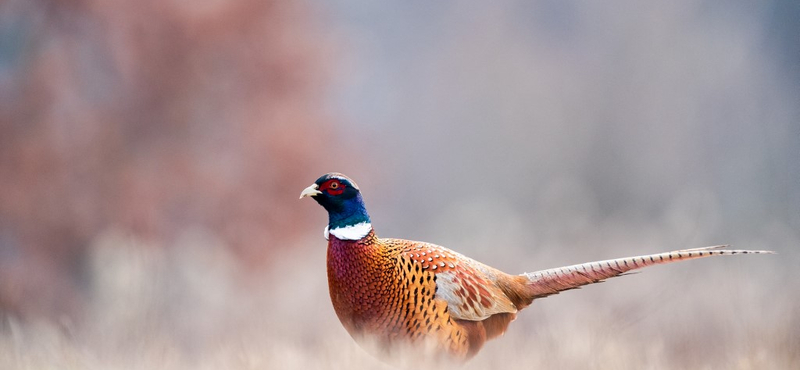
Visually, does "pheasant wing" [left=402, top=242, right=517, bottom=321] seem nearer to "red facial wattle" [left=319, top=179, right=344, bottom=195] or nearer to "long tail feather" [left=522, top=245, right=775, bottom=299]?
"long tail feather" [left=522, top=245, right=775, bottom=299]

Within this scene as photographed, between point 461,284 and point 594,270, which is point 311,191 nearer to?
point 461,284

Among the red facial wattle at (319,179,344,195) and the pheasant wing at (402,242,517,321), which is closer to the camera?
the red facial wattle at (319,179,344,195)

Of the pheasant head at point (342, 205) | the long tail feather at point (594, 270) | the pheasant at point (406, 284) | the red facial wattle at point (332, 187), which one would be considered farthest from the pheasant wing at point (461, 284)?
the red facial wattle at point (332, 187)

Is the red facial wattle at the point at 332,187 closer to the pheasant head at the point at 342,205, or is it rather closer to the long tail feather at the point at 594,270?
the pheasant head at the point at 342,205

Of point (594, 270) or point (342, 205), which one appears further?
point (594, 270)

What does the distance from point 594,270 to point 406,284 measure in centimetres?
71

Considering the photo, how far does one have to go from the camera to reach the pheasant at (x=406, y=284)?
2.41 metres

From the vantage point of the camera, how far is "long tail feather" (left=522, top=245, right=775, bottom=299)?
2.42 meters

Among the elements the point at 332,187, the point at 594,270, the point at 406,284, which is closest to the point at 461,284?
the point at 406,284

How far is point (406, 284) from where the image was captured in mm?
2523

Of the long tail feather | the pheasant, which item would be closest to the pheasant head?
the pheasant

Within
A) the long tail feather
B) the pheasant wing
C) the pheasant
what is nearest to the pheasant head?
the pheasant

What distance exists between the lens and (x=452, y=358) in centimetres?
242

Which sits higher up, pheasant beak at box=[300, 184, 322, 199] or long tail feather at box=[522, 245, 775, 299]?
long tail feather at box=[522, 245, 775, 299]
